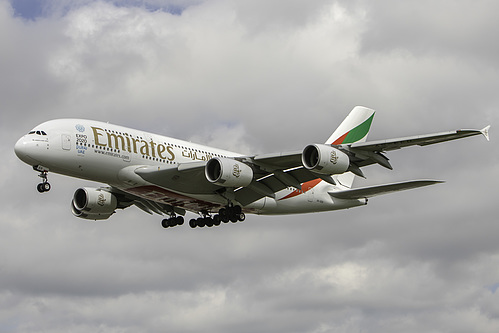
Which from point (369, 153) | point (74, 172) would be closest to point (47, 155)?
point (74, 172)

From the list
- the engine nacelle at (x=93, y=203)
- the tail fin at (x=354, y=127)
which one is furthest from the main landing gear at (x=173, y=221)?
the tail fin at (x=354, y=127)

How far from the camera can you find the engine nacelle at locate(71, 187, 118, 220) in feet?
152

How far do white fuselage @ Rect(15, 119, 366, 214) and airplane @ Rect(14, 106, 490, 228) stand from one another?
0.16 ft

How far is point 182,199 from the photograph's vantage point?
43594mm

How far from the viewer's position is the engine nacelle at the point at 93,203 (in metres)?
46.4

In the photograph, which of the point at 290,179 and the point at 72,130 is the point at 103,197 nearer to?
the point at 72,130

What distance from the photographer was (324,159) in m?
37.5

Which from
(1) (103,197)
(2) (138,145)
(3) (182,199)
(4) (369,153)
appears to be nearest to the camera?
(4) (369,153)

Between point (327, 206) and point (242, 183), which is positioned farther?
point (327, 206)

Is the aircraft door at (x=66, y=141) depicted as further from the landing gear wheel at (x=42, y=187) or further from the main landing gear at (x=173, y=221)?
the main landing gear at (x=173, y=221)

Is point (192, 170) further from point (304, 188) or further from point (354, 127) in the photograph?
point (354, 127)

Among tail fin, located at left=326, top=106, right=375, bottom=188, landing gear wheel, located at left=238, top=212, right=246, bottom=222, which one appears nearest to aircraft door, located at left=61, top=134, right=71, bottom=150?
landing gear wheel, located at left=238, top=212, right=246, bottom=222

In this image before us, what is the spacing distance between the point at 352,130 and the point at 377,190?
8606 mm

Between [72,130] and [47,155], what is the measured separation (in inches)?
70.9
